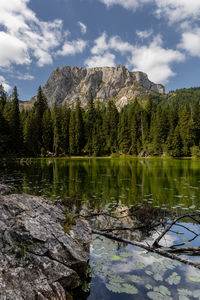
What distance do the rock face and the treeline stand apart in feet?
197

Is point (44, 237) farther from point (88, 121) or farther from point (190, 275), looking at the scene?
point (88, 121)

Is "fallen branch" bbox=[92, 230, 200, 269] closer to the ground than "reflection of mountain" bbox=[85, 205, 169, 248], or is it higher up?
higher up

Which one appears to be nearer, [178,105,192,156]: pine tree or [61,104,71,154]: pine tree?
[178,105,192,156]: pine tree

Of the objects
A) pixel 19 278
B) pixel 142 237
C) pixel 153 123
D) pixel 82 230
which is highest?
pixel 153 123

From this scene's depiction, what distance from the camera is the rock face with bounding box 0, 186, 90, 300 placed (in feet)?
8.98

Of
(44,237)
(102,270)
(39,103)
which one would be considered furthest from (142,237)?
(39,103)

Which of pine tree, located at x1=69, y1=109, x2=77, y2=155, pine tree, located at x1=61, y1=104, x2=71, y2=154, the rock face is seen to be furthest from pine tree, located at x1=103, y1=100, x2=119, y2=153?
the rock face

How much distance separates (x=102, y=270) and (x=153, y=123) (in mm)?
79340

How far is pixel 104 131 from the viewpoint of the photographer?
88625 mm

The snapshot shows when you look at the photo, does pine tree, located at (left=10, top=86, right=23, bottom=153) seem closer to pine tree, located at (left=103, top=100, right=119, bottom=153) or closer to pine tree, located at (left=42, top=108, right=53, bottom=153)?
pine tree, located at (left=42, top=108, right=53, bottom=153)

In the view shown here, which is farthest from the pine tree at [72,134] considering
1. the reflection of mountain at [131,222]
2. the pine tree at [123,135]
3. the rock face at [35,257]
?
the rock face at [35,257]

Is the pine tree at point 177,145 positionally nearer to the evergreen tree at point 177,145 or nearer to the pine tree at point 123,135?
the evergreen tree at point 177,145

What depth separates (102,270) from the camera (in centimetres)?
424

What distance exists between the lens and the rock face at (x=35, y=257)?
2.74 meters
